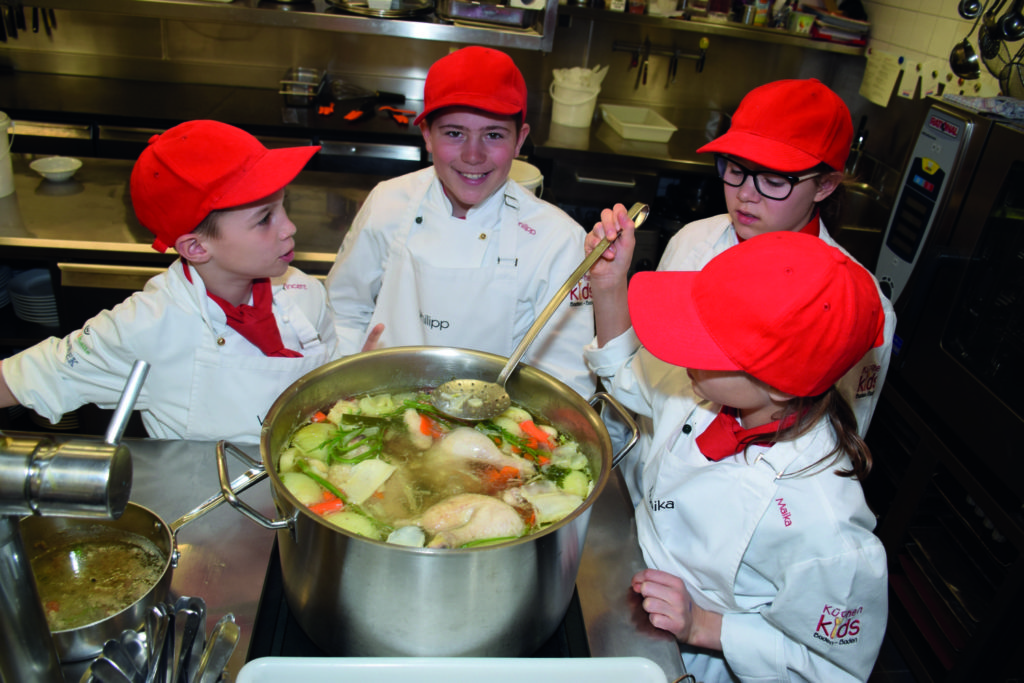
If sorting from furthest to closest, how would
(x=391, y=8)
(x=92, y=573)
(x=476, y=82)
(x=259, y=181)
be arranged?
(x=391, y=8)
(x=476, y=82)
(x=259, y=181)
(x=92, y=573)

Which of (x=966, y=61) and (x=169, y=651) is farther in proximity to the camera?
(x=966, y=61)

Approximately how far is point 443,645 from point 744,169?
131 centimetres

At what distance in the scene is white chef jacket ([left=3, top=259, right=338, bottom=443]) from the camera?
1.39m

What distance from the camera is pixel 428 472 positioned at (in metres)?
1.28

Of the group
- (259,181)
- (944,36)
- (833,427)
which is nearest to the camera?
(833,427)

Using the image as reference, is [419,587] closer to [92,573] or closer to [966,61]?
[92,573]

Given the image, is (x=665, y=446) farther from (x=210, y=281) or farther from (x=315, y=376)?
Result: (x=210, y=281)

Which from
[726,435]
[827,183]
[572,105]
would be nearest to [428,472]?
[726,435]

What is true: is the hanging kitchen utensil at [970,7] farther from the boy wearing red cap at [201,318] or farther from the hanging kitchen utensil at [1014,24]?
the boy wearing red cap at [201,318]

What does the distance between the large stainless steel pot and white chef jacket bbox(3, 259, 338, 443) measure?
1.78ft

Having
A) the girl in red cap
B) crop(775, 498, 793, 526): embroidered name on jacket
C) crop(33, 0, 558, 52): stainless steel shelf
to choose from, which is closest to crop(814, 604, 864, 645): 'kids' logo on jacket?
crop(775, 498, 793, 526): embroidered name on jacket

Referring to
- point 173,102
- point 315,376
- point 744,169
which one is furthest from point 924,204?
point 173,102

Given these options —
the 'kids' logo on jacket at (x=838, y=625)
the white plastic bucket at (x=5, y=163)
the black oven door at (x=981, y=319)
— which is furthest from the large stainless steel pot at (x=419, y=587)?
the white plastic bucket at (x=5, y=163)

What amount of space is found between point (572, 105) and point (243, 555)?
3.43m
